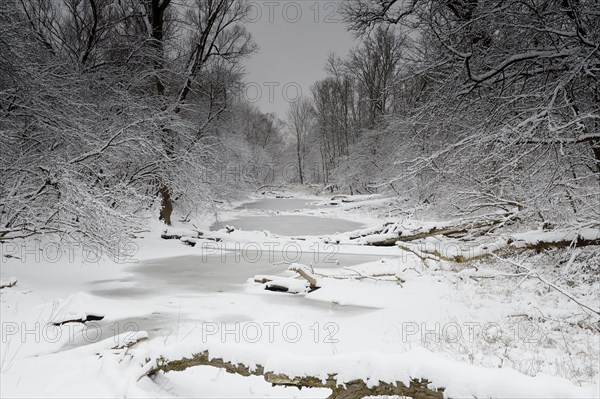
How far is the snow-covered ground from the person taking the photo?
314 cm

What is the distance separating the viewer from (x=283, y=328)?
20.0 ft

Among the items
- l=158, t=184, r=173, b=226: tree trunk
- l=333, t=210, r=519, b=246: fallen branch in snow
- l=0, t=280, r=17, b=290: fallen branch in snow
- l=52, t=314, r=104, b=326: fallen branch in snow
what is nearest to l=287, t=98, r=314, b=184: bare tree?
l=158, t=184, r=173, b=226: tree trunk

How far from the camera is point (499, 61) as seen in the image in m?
5.71

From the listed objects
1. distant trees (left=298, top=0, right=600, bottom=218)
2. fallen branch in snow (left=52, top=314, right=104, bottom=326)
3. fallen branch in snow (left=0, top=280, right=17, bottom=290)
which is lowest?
fallen branch in snow (left=52, top=314, right=104, bottom=326)

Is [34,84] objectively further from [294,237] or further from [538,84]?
[294,237]

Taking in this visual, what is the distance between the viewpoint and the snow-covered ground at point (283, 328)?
3.14m

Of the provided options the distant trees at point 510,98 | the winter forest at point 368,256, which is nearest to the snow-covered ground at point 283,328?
the winter forest at point 368,256

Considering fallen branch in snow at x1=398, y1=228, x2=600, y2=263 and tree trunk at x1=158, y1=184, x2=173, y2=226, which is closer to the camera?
fallen branch in snow at x1=398, y1=228, x2=600, y2=263

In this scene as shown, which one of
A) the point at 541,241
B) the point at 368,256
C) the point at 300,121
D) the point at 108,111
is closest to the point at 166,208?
the point at 108,111

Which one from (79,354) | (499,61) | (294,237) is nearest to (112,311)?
(79,354)

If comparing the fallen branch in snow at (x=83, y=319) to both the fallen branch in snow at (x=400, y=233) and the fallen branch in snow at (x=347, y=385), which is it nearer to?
the fallen branch in snow at (x=347, y=385)

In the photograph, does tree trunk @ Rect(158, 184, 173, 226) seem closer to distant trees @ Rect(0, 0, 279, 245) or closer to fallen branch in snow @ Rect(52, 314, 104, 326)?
distant trees @ Rect(0, 0, 279, 245)

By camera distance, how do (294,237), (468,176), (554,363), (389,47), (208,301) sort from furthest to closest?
(389,47), (294,237), (208,301), (468,176), (554,363)

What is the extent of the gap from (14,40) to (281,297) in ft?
22.9
